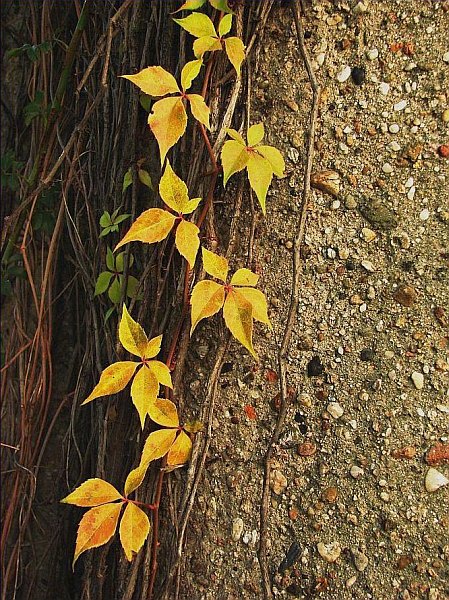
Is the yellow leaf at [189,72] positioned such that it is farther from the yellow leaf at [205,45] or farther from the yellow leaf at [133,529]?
the yellow leaf at [133,529]

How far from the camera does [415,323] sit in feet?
3.54

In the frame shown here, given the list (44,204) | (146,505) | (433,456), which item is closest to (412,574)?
(433,456)

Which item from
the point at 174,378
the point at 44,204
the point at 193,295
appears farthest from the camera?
the point at 44,204

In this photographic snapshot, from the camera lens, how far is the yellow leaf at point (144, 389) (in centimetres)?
104

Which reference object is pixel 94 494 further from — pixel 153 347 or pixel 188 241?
pixel 188 241

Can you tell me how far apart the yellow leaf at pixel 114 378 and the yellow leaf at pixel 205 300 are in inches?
4.5

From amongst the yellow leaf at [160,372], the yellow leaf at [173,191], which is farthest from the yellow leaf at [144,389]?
the yellow leaf at [173,191]

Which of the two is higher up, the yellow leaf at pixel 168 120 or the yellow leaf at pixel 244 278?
the yellow leaf at pixel 168 120

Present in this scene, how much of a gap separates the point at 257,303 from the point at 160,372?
0.58ft

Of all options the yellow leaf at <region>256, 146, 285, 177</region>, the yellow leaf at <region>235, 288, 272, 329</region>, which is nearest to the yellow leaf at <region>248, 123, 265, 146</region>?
the yellow leaf at <region>256, 146, 285, 177</region>

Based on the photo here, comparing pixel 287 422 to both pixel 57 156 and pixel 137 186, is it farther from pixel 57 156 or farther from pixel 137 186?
pixel 57 156

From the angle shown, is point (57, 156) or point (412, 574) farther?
point (57, 156)

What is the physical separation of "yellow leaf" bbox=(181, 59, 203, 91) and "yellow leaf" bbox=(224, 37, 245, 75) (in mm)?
47

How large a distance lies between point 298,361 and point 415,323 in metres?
0.18
